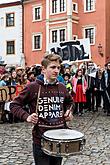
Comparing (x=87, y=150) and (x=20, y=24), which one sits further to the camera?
(x=20, y=24)

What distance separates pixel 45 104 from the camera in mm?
4516

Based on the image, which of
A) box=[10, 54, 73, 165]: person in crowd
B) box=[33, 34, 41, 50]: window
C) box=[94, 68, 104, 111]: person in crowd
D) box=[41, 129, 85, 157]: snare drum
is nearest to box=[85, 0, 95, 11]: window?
box=[33, 34, 41, 50]: window

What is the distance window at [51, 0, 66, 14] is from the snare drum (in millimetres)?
38346

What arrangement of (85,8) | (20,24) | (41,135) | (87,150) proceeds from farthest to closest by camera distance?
(20,24) → (85,8) → (87,150) → (41,135)

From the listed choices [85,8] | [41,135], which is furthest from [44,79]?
[85,8]

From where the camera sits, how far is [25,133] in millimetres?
10977

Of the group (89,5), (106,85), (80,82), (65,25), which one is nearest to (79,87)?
(80,82)

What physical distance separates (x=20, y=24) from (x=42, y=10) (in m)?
3.37

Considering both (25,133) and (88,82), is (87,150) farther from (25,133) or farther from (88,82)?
(88,82)

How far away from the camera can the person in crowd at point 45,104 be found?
446 cm

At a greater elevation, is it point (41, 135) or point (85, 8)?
point (85, 8)

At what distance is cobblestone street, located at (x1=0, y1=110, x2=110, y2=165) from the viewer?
24.8 ft

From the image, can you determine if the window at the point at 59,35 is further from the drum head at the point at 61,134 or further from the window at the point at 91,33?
the drum head at the point at 61,134

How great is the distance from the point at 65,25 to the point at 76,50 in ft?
73.6
